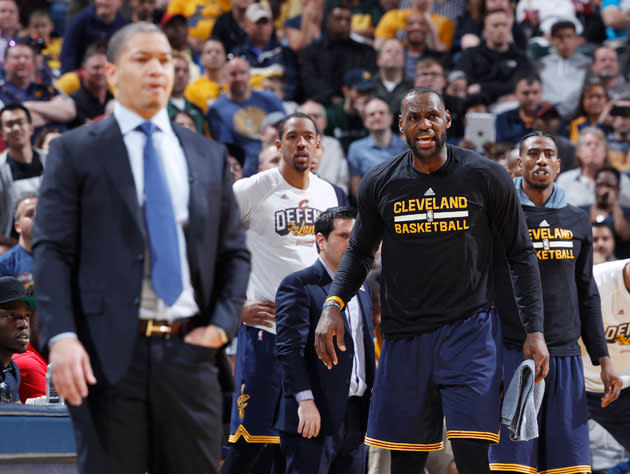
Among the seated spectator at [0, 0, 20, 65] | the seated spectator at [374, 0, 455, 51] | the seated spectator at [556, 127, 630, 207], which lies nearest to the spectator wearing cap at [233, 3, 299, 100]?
the seated spectator at [374, 0, 455, 51]

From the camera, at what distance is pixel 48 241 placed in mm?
3078

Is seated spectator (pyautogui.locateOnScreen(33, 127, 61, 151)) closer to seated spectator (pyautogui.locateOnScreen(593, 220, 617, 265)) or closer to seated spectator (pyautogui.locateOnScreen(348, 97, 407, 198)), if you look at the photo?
seated spectator (pyautogui.locateOnScreen(348, 97, 407, 198))

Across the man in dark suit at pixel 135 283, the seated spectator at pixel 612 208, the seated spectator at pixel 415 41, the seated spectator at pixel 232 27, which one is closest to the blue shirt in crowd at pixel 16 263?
the man in dark suit at pixel 135 283

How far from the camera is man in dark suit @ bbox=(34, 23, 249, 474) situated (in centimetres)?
306

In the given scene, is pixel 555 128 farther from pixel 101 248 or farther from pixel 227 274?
pixel 101 248

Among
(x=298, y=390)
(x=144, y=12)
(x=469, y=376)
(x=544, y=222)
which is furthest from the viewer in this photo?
(x=144, y=12)

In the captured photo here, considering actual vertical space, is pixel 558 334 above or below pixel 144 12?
below

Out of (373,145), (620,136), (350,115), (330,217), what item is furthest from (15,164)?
(620,136)

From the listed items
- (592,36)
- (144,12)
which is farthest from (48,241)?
(592,36)

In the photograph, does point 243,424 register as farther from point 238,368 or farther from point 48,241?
point 48,241

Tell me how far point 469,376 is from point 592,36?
9.95m

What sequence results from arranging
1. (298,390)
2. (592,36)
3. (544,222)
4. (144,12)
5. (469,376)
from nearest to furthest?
(469,376), (298,390), (544,222), (144,12), (592,36)

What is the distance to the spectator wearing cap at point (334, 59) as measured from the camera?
453 inches

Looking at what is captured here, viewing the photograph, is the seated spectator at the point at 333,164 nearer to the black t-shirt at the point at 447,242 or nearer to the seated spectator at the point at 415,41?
the seated spectator at the point at 415,41
